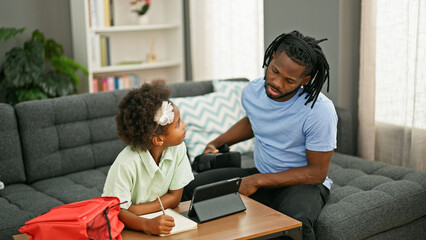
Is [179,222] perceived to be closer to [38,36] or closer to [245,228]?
[245,228]

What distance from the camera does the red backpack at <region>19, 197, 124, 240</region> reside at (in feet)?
5.03

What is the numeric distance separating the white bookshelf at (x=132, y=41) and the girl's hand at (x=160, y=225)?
8.88 ft

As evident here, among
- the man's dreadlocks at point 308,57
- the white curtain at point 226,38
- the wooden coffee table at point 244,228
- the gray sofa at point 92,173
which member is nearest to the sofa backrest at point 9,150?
the gray sofa at point 92,173

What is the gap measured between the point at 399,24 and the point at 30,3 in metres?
2.87

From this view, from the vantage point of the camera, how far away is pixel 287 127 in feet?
7.16

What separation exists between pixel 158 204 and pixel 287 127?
0.66 metres

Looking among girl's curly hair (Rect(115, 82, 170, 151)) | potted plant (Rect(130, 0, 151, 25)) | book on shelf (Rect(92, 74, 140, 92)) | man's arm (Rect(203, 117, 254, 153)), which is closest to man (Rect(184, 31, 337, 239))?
man's arm (Rect(203, 117, 254, 153))

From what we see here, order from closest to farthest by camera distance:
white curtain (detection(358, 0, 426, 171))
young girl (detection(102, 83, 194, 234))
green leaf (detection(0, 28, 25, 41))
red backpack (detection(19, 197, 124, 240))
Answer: red backpack (detection(19, 197, 124, 240)), young girl (detection(102, 83, 194, 234)), white curtain (detection(358, 0, 426, 171)), green leaf (detection(0, 28, 25, 41))

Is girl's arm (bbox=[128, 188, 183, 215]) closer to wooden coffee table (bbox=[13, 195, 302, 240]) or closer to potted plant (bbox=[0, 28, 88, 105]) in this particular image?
wooden coffee table (bbox=[13, 195, 302, 240])

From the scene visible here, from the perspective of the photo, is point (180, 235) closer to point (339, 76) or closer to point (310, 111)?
point (310, 111)

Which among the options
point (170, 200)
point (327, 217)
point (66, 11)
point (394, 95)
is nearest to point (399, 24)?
point (394, 95)

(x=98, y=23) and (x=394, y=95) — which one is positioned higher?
(x=98, y=23)

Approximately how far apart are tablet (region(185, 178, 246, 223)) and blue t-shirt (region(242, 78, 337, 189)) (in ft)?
1.36

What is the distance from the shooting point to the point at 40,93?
384cm
